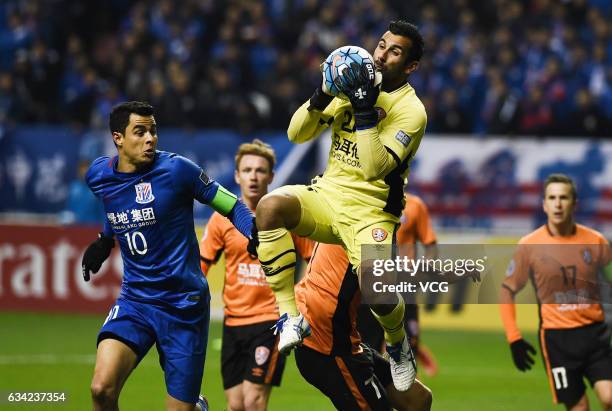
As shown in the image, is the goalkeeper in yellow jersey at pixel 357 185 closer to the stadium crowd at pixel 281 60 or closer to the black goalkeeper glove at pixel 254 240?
the black goalkeeper glove at pixel 254 240

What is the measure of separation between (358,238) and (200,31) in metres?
14.7

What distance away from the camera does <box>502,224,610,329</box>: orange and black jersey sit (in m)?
8.88

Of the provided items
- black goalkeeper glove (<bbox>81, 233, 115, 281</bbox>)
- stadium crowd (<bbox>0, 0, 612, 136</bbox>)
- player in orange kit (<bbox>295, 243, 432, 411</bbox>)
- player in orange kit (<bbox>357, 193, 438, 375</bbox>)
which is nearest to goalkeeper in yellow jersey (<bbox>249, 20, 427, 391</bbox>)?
player in orange kit (<bbox>295, 243, 432, 411</bbox>)

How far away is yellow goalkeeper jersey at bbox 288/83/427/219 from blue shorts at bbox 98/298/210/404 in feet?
4.19

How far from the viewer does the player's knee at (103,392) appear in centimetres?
696

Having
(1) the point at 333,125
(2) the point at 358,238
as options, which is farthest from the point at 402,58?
(2) the point at 358,238

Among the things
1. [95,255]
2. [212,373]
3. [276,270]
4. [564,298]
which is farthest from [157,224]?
[212,373]

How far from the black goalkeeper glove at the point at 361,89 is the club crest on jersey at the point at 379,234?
25.9 inches

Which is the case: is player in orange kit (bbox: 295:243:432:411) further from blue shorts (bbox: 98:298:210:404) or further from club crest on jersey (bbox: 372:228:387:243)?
blue shorts (bbox: 98:298:210:404)

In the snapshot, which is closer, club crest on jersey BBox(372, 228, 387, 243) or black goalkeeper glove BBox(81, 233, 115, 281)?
club crest on jersey BBox(372, 228, 387, 243)

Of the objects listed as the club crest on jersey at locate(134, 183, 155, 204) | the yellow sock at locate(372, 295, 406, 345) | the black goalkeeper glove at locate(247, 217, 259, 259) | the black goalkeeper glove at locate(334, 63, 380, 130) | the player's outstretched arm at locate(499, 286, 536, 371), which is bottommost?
the player's outstretched arm at locate(499, 286, 536, 371)

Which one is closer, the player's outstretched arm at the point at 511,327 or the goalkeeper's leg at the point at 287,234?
the goalkeeper's leg at the point at 287,234

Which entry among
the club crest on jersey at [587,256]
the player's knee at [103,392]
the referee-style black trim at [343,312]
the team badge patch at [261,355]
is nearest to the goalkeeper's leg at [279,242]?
the referee-style black trim at [343,312]

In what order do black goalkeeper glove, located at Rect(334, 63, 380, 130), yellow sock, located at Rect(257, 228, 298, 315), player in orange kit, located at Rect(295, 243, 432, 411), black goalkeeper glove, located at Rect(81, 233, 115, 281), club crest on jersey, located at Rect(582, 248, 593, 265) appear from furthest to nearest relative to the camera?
club crest on jersey, located at Rect(582, 248, 593, 265)
black goalkeeper glove, located at Rect(81, 233, 115, 281)
player in orange kit, located at Rect(295, 243, 432, 411)
yellow sock, located at Rect(257, 228, 298, 315)
black goalkeeper glove, located at Rect(334, 63, 380, 130)
